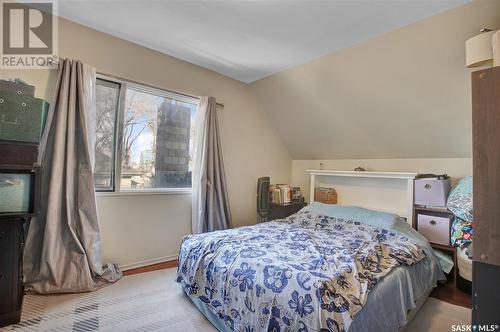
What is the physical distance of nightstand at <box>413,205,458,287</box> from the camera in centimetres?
262

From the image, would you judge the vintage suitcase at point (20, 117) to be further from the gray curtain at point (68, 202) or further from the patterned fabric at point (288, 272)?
the patterned fabric at point (288, 272)

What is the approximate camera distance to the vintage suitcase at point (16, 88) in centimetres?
172

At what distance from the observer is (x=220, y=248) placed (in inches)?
77.6

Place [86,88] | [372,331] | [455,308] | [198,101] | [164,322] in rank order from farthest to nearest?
1. [198,101]
2. [86,88]
3. [455,308]
4. [164,322]
5. [372,331]

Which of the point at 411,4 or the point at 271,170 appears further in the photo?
the point at 271,170

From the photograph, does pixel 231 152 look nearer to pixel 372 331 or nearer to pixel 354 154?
pixel 354 154

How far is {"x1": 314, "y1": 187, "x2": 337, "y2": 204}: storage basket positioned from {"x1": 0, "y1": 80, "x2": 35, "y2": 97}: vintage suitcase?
3.56m

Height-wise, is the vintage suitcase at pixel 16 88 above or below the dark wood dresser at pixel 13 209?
above

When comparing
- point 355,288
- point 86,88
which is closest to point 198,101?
point 86,88

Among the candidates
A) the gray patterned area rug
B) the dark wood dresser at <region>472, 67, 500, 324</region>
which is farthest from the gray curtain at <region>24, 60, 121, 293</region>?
the dark wood dresser at <region>472, 67, 500, 324</region>

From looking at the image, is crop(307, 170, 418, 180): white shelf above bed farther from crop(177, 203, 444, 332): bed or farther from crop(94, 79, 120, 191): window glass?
crop(94, 79, 120, 191): window glass

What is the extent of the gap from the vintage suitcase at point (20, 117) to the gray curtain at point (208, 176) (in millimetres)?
1681

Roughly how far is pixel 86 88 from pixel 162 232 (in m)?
1.79

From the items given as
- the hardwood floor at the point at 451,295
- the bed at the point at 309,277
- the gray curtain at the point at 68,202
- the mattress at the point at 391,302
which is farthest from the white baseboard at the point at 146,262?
the hardwood floor at the point at 451,295
